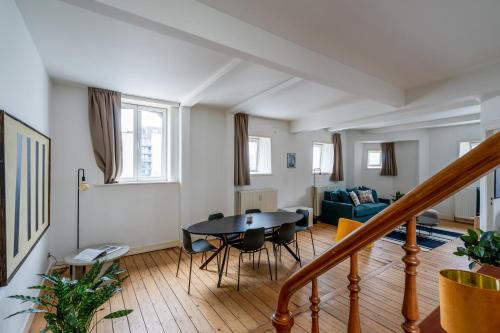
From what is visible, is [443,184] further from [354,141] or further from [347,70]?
[354,141]

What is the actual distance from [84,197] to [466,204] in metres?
8.13

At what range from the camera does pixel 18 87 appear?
5.95 feet

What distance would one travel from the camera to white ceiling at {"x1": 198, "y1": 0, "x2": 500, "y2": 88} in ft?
5.77

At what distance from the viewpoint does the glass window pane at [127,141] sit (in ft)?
13.1

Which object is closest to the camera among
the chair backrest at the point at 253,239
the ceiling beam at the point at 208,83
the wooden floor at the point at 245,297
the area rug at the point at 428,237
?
the wooden floor at the point at 245,297

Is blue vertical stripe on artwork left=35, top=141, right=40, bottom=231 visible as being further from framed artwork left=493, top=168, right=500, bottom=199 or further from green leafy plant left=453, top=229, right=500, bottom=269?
framed artwork left=493, top=168, right=500, bottom=199

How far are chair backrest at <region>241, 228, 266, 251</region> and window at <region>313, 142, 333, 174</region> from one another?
4.56m

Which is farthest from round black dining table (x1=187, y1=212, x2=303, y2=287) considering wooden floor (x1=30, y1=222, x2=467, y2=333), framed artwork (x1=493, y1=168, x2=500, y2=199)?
framed artwork (x1=493, y1=168, x2=500, y2=199)

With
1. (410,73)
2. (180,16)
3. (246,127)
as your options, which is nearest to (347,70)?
(410,73)

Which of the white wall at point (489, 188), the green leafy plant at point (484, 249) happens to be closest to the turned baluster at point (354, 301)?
the green leafy plant at point (484, 249)

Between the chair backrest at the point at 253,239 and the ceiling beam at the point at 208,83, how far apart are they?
6.22 ft

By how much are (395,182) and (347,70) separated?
6.13 meters

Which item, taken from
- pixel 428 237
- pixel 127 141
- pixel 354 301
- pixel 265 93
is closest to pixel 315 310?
pixel 354 301

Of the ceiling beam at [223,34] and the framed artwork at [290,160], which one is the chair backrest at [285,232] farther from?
the framed artwork at [290,160]
